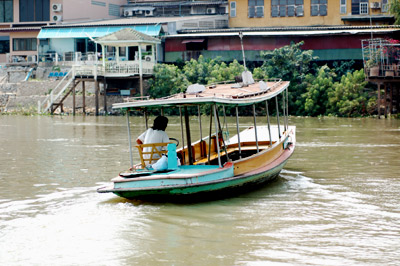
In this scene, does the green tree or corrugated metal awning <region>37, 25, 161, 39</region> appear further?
corrugated metal awning <region>37, 25, 161, 39</region>

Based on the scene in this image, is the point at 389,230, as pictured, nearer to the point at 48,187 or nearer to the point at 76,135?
the point at 48,187

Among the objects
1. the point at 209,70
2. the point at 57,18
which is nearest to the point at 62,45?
the point at 57,18

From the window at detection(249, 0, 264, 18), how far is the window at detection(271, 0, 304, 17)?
740 millimetres

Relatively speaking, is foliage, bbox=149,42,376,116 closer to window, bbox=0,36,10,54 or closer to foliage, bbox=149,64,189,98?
foliage, bbox=149,64,189,98

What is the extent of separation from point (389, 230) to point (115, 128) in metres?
20.2

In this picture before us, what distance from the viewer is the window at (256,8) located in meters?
45.2

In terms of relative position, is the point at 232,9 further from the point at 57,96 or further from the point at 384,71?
the point at 384,71

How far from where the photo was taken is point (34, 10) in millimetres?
49219

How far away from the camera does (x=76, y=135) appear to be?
83.4ft

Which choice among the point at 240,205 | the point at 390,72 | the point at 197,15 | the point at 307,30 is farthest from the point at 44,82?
the point at 240,205

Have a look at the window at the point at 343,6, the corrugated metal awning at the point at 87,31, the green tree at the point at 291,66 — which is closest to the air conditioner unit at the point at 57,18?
the corrugated metal awning at the point at 87,31

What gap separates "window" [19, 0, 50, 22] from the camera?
4884 cm

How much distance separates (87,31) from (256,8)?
11.1 m

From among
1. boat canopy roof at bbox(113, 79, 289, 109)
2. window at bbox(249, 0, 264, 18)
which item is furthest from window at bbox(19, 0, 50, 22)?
boat canopy roof at bbox(113, 79, 289, 109)
